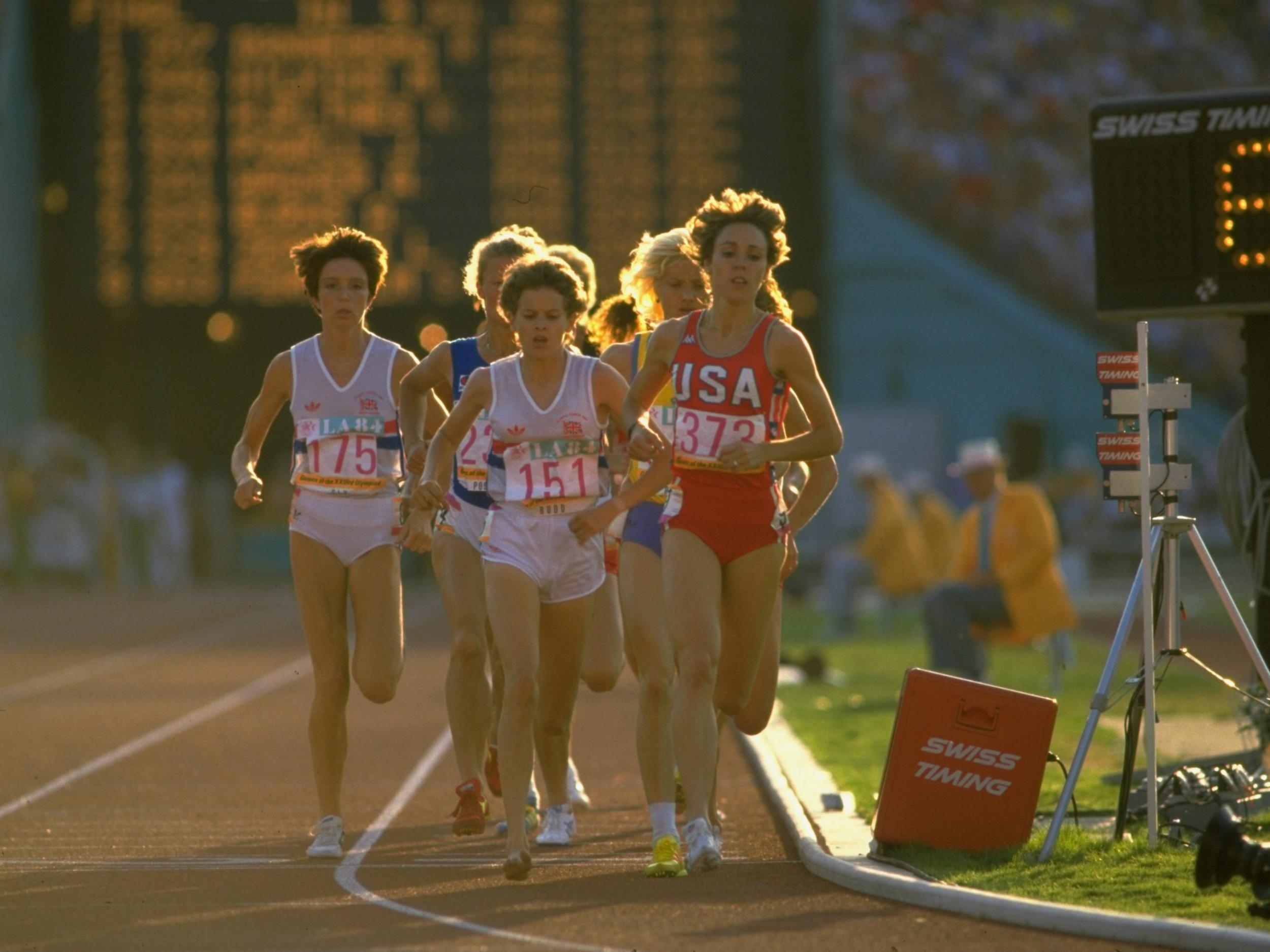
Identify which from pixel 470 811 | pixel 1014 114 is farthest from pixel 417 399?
pixel 1014 114

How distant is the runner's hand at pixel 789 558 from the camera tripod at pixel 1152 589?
1164mm

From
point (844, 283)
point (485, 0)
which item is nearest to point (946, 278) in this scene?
point (844, 283)

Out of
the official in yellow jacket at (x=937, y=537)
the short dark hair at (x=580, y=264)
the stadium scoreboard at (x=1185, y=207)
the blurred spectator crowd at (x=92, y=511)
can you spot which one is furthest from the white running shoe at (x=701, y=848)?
the blurred spectator crowd at (x=92, y=511)

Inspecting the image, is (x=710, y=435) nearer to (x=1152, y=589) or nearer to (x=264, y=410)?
(x=1152, y=589)

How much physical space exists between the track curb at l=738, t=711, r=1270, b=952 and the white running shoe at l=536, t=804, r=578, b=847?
883 mm

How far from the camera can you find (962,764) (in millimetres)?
7750

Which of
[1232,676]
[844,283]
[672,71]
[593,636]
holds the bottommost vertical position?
[1232,676]

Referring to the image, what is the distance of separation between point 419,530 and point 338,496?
0.52 metres

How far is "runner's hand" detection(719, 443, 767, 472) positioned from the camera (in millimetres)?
7473

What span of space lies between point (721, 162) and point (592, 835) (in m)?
17.8

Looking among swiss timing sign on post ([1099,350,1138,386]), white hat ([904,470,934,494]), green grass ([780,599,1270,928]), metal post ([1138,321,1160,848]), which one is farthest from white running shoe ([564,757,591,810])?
white hat ([904,470,934,494])

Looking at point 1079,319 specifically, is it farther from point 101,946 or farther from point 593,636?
point 101,946

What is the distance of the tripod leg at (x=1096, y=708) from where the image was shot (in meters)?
7.62

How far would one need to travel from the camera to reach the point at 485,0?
83.4 ft
